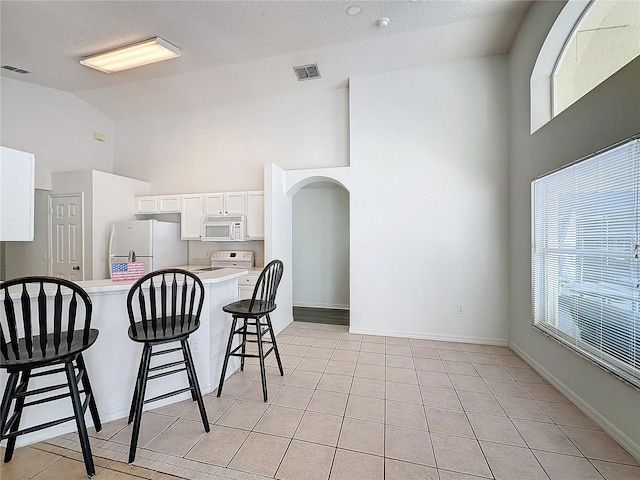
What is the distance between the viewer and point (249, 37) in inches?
132

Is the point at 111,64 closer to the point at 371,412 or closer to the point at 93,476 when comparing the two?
the point at 93,476

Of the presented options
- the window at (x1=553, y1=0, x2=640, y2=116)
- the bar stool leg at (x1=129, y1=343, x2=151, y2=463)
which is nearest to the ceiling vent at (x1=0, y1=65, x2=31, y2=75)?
the bar stool leg at (x1=129, y1=343, x2=151, y2=463)

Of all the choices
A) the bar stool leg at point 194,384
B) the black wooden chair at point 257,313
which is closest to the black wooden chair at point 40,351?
the bar stool leg at point 194,384

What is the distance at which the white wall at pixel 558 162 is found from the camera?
1.77 m

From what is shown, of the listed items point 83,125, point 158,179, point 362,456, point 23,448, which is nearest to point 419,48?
point 362,456

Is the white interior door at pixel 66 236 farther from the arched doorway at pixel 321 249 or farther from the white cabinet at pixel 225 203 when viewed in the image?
the arched doorway at pixel 321 249

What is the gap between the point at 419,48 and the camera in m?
3.45

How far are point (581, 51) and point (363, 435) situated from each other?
149 inches

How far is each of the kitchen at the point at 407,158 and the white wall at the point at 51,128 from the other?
2cm

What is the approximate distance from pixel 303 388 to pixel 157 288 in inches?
61.5

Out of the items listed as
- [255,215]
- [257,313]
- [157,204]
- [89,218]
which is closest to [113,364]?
[257,313]

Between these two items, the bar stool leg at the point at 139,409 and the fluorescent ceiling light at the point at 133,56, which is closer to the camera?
the bar stool leg at the point at 139,409

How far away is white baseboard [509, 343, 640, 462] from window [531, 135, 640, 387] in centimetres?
38

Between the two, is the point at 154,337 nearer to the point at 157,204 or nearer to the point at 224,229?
the point at 224,229
